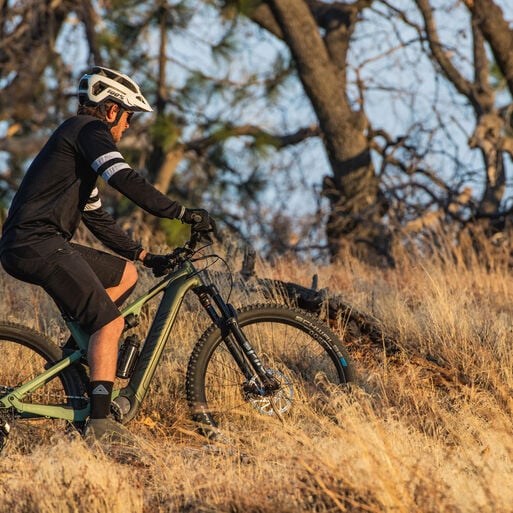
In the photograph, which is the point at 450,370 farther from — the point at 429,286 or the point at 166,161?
the point at 166,161

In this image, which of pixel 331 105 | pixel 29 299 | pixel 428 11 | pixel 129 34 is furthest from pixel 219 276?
pixel 129 34

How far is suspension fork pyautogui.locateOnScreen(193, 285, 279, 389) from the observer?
221 inches

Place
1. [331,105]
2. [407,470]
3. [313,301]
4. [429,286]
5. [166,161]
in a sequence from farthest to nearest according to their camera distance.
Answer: [166,161], [331,105], [429,286], [313,301], [407,470]

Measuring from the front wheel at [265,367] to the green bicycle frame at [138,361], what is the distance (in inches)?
8.7

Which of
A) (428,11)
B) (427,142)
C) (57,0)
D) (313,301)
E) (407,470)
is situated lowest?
(407,470)

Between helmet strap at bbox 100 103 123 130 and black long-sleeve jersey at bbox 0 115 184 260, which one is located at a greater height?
helmet strap at bbox 100 103 123 130

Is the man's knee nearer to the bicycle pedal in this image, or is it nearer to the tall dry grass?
the tall dry grass

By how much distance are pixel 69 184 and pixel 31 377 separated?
1.14 metres

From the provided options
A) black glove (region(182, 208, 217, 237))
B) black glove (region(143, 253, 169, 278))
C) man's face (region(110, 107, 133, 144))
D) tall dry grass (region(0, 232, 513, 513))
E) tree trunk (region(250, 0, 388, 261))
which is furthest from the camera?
tree trunk (region(250, 0, 388, 261))

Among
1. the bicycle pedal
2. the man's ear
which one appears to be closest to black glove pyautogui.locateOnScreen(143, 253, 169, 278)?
the man's ear

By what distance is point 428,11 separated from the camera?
14.2 meters

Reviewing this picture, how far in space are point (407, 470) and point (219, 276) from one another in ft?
12.9

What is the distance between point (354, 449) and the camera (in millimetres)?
4480

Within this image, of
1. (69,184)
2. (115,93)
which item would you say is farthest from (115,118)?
(69,184)
